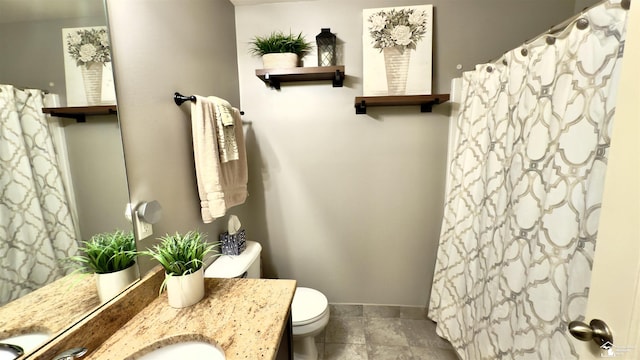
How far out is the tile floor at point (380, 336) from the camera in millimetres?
1696

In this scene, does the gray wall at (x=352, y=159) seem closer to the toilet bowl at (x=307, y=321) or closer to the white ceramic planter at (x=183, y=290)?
the toilet bowl at (x=307, y=321)

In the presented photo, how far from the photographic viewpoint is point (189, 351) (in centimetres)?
82

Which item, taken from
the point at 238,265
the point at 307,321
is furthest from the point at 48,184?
the point at 307,321

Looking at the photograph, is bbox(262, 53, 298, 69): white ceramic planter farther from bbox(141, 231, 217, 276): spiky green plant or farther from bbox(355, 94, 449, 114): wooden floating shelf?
bbox(141, 231, 217, 276): spiky green plant

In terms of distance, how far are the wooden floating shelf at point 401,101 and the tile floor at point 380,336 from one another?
5.10 ft

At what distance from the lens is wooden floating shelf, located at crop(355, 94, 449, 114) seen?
1.67 meters

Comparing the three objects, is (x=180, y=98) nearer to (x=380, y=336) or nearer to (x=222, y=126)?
(x=222, y=126)

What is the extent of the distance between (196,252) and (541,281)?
132 cm

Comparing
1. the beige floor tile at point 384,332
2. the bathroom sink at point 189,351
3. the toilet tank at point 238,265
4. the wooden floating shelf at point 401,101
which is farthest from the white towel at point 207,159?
the beige floor tile at point 384,332

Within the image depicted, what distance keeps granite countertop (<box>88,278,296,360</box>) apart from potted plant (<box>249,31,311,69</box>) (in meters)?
1.38

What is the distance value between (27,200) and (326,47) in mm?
1670

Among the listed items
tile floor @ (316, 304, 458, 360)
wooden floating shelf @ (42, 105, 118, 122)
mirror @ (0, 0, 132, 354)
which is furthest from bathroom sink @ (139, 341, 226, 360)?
tile floor @ (316, 304, 458, 360)

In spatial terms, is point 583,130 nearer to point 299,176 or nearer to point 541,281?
point 541,281

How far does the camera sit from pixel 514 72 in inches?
45.7
